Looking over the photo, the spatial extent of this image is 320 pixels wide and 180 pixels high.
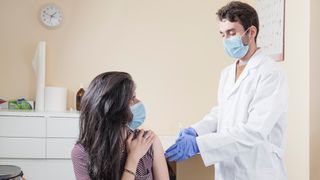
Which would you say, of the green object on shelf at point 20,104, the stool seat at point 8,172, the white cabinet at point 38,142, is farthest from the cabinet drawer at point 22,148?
the stool seat at point 8,172

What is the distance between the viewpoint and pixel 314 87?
6.91 feet

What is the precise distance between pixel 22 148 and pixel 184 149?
1.60 meters

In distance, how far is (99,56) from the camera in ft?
10.2

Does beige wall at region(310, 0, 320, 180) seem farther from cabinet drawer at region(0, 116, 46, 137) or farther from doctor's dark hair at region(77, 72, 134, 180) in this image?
cabinet drawer at region(0, 116, 46, 137)

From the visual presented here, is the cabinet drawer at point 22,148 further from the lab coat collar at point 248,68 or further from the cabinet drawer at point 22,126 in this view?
the lab coat collar at point 248,68

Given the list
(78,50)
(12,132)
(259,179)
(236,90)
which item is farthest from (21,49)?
(259,179)

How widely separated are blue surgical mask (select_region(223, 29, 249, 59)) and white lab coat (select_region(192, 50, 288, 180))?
6cm

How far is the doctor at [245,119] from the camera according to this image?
4.83 ft

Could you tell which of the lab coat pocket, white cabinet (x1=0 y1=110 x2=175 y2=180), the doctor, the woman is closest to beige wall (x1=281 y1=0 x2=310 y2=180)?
the doctor

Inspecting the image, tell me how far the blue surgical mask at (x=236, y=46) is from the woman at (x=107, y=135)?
1.97 ft

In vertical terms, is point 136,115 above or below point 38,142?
above

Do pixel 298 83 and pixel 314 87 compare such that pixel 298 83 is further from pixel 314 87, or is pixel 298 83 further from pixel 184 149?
pixel 184 149

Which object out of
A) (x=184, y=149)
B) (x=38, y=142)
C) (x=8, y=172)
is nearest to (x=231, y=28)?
(x=184, y=149)

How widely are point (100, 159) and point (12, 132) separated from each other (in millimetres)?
1613
